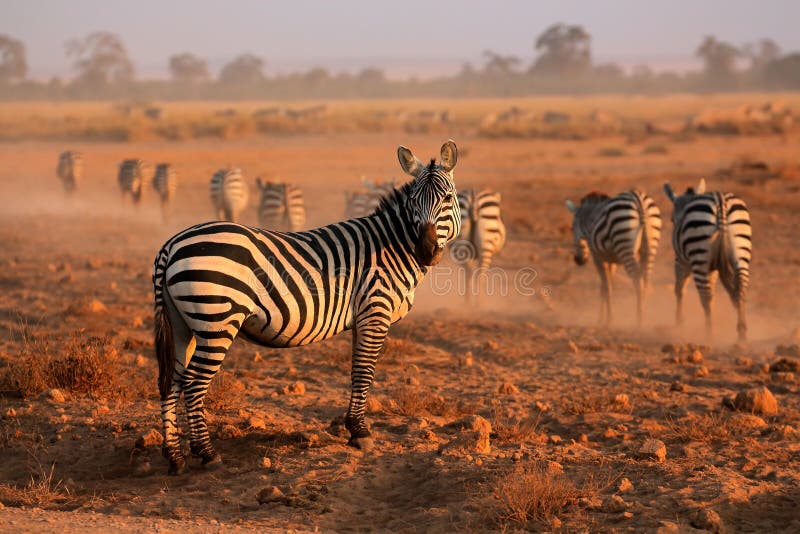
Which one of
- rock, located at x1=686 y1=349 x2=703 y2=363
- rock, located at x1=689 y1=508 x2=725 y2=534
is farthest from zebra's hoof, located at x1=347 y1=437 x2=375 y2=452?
rock, located at x1=686 y1=349 x2=703 y2=363

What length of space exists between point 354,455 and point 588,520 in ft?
6.13

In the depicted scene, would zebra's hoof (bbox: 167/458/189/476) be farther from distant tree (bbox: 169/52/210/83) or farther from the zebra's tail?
distant tree (bbox: 169/52/210/83)

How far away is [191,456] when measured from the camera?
6.37m

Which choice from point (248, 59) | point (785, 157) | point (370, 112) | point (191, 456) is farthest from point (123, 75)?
point (191, 456)

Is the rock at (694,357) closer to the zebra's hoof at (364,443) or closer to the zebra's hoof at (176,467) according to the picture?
the zebra's hoof at (364,443)

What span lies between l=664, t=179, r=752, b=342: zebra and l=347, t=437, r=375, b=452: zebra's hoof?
18.9 feet

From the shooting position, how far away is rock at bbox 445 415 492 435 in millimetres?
6844

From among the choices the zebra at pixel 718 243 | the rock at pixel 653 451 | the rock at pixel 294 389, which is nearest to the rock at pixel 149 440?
the rock at pixel 294 389

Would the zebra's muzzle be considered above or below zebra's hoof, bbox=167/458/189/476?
above


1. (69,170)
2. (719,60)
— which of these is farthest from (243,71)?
(69,170)

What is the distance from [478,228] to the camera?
41.4ft

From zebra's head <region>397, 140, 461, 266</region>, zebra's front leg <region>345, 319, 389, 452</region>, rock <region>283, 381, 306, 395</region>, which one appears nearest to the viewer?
zebra's head <region>397, 140, 461, 266</region>

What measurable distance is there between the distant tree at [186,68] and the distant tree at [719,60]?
71.1 m


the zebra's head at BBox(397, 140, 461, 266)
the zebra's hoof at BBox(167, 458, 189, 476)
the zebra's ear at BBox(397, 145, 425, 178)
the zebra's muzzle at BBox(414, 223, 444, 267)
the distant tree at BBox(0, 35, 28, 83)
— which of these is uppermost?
the distant tree at BBox(0, 35, 28, 83)
